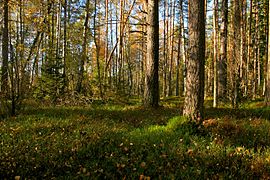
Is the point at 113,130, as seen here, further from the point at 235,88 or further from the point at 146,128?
the point at 235,88

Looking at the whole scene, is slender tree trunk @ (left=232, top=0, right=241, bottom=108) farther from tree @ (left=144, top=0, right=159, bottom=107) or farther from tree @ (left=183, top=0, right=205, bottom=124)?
tree @ (left=183, top=0, right=205, bottom=124)

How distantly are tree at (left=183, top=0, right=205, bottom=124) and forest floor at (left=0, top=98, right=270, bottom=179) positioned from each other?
0.41 metres

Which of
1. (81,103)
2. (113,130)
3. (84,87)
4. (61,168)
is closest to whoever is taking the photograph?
(61,168)

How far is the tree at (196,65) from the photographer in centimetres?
671

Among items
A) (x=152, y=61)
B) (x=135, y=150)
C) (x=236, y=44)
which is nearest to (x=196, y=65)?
(x=135, y=150)

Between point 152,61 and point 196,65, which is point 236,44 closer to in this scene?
point 152,61

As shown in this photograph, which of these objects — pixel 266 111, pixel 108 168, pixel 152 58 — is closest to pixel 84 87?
pixel 152 58

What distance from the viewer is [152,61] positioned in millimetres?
10953

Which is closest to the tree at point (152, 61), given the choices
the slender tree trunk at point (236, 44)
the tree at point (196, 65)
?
the slender tree trunk at point (236, 44)

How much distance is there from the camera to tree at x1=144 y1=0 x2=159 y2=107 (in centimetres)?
1083

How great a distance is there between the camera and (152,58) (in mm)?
10977

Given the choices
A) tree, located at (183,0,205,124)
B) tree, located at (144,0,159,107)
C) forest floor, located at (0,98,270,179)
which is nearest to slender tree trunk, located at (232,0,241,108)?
tree, located at (144,0,159,107)

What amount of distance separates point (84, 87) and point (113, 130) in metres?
10.9

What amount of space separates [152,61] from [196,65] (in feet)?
14.3
